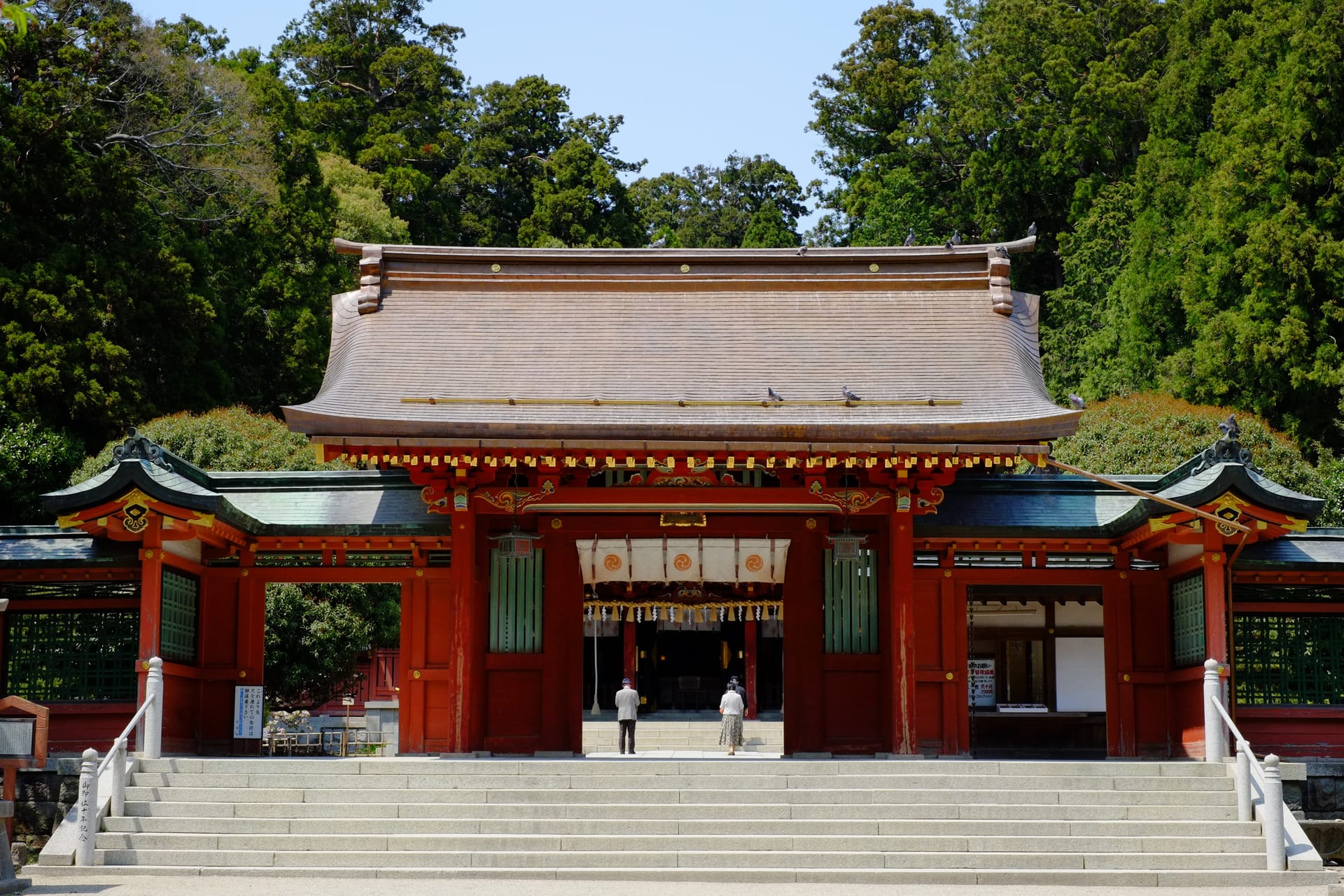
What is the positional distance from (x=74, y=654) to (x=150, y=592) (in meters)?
1.60

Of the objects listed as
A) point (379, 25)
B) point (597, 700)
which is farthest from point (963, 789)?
point (379, 25)

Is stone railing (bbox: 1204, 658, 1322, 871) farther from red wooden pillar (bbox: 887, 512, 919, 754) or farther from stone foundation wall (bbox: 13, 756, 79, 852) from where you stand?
stone foundation wall (bbox: 13, 756, 79, 852)

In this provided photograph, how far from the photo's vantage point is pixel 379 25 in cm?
4891

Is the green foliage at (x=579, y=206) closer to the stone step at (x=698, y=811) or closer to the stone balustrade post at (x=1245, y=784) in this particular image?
the stone step at (x=698, y=811)

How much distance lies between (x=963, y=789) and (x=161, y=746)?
778cm

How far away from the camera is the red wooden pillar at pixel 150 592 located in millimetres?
14273

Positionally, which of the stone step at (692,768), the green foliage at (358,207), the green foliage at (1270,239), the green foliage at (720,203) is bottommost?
the stone step at (692,768)

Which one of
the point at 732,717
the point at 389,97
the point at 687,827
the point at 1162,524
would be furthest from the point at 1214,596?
the point at 389,97

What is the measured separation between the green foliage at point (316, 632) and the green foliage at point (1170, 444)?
13.1 meters

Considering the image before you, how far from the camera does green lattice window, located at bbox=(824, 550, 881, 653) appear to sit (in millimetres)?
15672

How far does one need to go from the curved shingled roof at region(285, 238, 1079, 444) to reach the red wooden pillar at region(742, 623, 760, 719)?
13602 millimetres

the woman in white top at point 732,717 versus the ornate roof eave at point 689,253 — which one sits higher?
the ornate roof eave at point 689,253

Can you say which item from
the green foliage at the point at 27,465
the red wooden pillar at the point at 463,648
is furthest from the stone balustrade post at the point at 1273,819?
the green foliage at the point at 27,465

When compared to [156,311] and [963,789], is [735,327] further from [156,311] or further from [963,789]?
[156,311]
